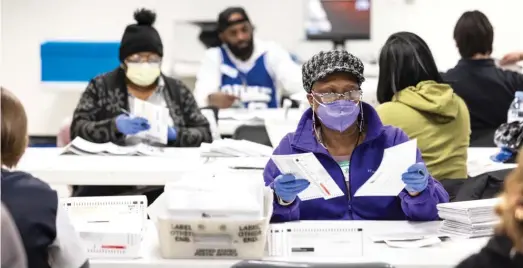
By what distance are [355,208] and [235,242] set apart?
64cm

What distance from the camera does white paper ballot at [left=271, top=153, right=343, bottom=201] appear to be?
2.54 m

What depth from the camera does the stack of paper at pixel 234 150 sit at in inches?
147

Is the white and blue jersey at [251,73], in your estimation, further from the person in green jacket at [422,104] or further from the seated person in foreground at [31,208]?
the seated person in foreground at [31,208]

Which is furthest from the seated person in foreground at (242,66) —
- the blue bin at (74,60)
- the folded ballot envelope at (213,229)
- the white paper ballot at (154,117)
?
the folded ballot envelope at (213,229)

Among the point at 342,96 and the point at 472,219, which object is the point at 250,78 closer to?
the point at 342,96

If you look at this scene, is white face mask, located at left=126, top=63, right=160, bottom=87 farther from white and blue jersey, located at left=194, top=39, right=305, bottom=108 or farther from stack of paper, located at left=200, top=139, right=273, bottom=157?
white and blue jersey, located at left=194, top=39, right=305, bottom=108

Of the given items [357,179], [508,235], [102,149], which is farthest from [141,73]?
[508,235]

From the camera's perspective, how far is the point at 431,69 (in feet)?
11.0

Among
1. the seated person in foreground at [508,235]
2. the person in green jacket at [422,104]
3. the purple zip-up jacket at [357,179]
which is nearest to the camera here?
the seated person in foreground at [508,235]

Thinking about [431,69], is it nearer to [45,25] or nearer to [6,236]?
[6,236]

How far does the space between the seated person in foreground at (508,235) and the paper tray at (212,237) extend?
69cm

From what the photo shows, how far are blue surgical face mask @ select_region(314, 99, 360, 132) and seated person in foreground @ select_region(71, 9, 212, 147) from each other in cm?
149

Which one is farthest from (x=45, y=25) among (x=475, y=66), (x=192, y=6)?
(x=475, y=66)

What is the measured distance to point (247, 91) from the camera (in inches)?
218
